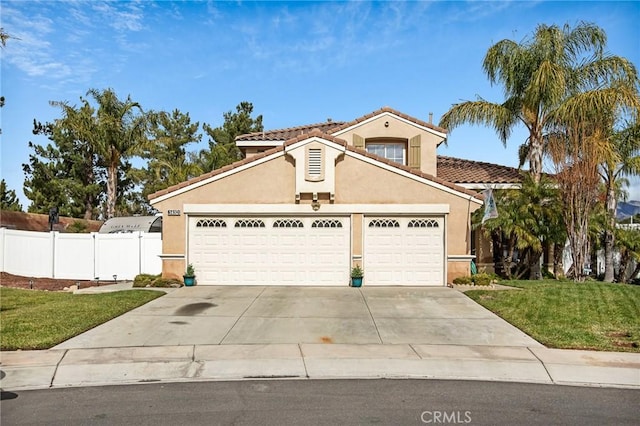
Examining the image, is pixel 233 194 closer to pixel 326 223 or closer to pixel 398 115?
pixel 326 223

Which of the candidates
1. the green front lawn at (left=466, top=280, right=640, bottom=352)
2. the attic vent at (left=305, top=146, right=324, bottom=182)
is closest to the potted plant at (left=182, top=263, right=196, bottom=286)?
the attic vent at (left=305, top=146, right=324, bottom=182)

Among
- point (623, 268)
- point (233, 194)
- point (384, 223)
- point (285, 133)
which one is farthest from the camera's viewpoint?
point (285, 133)

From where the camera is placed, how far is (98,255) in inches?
698

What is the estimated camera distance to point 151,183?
123ft

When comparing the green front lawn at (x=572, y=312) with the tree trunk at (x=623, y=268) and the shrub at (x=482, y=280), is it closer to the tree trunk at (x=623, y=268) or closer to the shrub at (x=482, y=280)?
the shrub at (x=482, y=280)

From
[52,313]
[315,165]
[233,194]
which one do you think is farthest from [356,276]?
[52,313]

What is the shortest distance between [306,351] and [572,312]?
21.5ft

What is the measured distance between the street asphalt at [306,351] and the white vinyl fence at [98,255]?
6697mm

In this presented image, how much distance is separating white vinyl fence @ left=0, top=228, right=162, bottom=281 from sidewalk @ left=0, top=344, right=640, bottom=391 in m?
10.1

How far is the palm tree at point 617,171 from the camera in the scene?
17.5m

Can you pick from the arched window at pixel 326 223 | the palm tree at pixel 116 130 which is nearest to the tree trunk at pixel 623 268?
the arched window at pixel 326 223

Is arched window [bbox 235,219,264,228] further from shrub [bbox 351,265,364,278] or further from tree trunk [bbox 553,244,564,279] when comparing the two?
tree trunk [bbox 553,244,564,279]

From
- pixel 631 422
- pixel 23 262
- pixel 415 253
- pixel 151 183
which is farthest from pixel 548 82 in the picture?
pixel 151 183

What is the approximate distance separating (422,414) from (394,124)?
1509 centimetres
